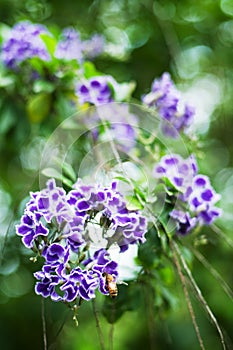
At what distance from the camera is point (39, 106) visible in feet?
5.72

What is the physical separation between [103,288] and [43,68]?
3.20ft

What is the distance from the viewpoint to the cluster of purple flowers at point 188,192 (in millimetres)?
1234

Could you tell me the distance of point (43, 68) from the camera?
67.8 inches

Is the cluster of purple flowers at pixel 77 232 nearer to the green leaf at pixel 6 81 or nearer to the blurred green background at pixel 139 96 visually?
the green leaf at pixel 6 81

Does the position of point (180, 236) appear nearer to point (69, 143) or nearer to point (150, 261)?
point (150, 261)

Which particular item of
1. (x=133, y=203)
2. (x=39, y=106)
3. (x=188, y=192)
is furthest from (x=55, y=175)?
(x=39, y=106)

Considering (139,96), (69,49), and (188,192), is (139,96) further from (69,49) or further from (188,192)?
(188,192)

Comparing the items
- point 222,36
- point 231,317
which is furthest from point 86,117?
point 231,317

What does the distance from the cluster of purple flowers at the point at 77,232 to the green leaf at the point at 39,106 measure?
28.3 inches

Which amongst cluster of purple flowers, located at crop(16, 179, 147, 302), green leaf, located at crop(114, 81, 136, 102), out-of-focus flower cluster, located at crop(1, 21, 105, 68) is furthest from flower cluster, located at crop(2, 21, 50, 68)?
cluster of purple flowers, located at crop(16, 179, 147, 302)

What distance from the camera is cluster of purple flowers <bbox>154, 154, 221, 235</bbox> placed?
1.23m

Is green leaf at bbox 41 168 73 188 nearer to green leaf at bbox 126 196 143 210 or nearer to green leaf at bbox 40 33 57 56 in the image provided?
green leaf at bbox 126 196 143 210

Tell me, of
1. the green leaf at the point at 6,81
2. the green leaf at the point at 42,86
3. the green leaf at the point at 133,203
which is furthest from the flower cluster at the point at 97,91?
the green leaf at the point at 133,203

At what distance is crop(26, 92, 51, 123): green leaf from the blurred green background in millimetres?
442
